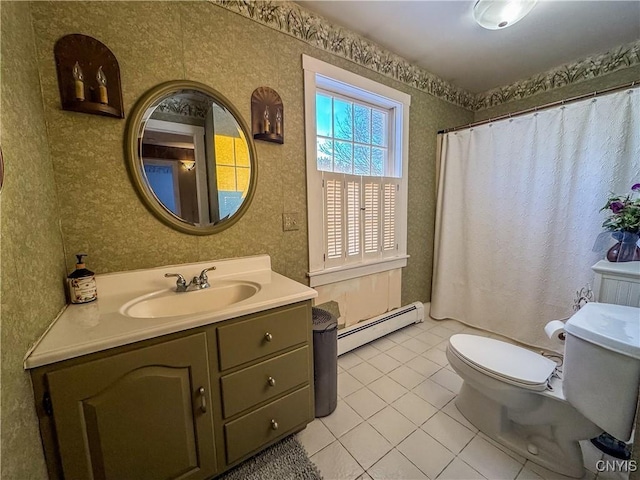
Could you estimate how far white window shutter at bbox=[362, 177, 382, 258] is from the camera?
1.90 metres

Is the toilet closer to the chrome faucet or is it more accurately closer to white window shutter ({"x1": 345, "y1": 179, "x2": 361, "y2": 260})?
white window shutter ({"x1": 345, "y1": 179, "x2": 361, "y2": 260})

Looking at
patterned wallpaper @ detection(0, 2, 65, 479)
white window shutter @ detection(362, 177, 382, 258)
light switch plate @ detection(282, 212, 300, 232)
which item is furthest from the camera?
white window shutter @ detection(362, 177, 382, 258)

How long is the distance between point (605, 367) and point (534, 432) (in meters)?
0.55

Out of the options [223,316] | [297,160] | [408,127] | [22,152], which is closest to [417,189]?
[408,127]

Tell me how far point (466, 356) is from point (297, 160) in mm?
1430

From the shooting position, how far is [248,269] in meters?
1.38


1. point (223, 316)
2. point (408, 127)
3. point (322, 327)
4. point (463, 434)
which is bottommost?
point (463, 434)

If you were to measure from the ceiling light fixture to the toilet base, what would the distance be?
194 cm

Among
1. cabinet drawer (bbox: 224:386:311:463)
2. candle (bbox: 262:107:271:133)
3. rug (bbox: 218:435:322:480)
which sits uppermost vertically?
candle (bbox: 262:107:271:133)

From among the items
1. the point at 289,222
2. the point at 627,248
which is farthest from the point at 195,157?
the point at 627,248

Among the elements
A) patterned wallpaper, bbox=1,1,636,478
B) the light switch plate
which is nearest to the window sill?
patterned wallpaper, bbox=1,1,636,478

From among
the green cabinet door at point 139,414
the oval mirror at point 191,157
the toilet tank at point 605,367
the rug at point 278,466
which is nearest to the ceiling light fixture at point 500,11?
the oval mirror at point 191,157

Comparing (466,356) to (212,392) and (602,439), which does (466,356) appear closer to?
(602,439)

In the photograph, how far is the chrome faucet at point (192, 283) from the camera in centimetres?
112
